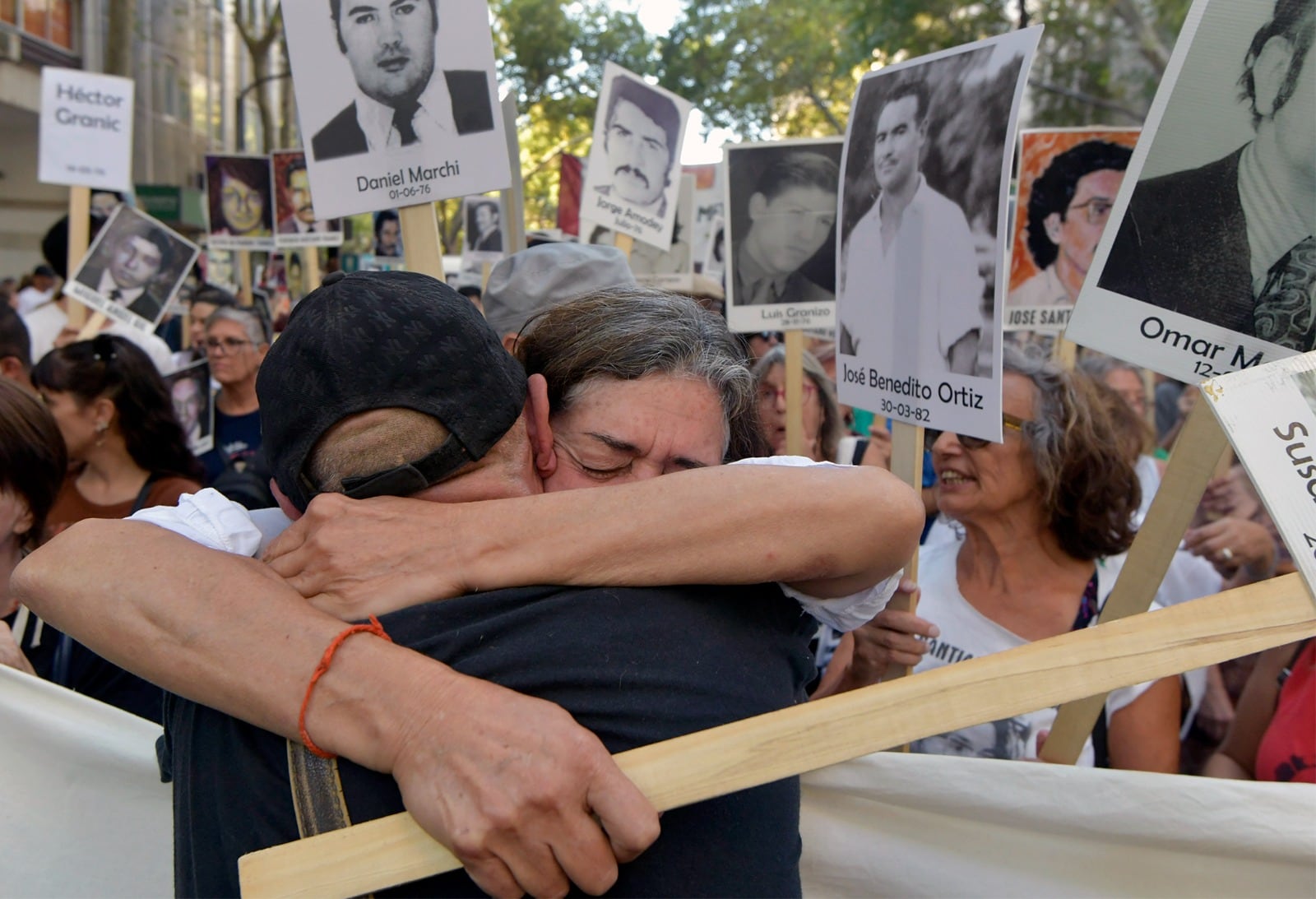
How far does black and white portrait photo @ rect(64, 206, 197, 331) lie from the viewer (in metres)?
5.82

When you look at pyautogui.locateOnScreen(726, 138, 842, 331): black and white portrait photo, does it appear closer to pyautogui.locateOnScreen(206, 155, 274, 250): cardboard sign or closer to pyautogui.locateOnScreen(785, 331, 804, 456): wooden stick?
pyautogui.locateOnScreen(785, 331, 804, 456): wooden stick

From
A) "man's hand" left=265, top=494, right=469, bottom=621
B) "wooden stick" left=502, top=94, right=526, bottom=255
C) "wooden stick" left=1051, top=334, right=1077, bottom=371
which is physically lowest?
"wooden stick" left=1051, top=334, right=1077, bottom=371

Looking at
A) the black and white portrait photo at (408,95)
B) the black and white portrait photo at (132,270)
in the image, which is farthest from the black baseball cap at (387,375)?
the black and white portrait photo at (132,270)

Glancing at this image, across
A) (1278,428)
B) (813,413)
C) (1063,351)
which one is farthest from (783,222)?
(1278,428)

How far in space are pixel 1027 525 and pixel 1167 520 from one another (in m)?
1.11

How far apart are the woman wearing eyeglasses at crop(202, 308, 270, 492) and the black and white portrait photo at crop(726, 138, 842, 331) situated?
248 centimetres

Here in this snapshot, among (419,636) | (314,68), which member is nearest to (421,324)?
(419,636)

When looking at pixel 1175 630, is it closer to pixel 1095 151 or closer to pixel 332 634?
pixel 332 634

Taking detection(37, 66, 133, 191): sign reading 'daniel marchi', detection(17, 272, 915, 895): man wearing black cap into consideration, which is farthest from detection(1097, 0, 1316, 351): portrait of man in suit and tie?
detection(37, 66, 133, 191): sign reading 'daniel marchi'

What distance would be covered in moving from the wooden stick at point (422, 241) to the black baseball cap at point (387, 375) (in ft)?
3.77

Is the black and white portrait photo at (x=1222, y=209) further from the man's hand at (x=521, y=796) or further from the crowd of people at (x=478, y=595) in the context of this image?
the man's hand at (x=521, y=796)

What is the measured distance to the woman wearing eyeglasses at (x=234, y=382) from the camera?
519cm

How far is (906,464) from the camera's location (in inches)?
85.2

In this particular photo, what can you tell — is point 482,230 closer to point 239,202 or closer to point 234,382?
point 239,202
